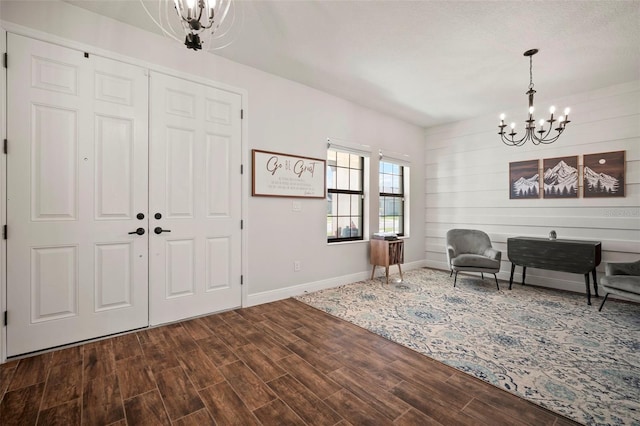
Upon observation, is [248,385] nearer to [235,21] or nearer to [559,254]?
[235,21]

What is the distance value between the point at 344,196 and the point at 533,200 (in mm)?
2848

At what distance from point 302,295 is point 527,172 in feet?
12.6

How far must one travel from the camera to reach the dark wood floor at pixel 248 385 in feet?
5.06

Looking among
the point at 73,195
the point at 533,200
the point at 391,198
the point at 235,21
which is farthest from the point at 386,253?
the point at 73,195

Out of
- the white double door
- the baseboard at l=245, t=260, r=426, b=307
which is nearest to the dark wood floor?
the white double door

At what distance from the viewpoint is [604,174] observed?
3.74m

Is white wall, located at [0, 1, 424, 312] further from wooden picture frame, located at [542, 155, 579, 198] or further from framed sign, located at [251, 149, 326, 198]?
wooden picture frame, located at [542, 155, 579, 198]

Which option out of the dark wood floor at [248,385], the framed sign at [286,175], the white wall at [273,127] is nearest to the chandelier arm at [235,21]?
the white wall at [273,127]

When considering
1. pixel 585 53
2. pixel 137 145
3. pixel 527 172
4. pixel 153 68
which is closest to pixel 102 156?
pixel 137 145

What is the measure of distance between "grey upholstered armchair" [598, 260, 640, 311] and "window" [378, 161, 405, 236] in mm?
2756

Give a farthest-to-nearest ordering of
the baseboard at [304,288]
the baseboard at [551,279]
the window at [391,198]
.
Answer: the window at [391,198] → the baseboard at [551,279] → the baseboard at [304,288]

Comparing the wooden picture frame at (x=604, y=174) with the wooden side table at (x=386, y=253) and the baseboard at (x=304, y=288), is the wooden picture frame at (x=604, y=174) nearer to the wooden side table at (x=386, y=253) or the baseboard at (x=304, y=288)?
the wooden side table at (x=386, y=253)

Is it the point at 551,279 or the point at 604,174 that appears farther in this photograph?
the point at 551,279

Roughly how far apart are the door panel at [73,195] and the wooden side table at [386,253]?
3.04 meters
